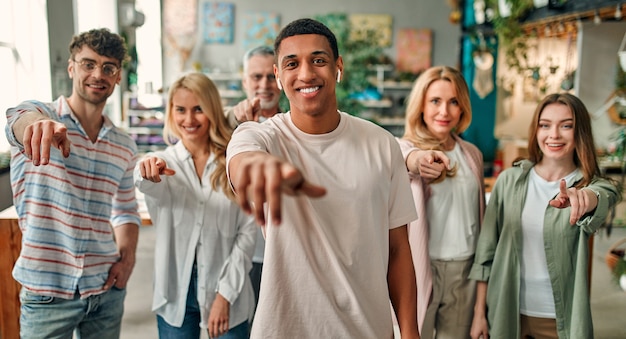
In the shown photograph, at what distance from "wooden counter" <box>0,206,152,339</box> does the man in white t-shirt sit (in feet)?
5.38

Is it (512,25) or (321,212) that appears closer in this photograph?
(321,212)

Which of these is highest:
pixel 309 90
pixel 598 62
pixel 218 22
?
pixel 218 22

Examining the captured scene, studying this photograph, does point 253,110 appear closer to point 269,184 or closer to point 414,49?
point 269,184

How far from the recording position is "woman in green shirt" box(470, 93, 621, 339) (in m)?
1.77

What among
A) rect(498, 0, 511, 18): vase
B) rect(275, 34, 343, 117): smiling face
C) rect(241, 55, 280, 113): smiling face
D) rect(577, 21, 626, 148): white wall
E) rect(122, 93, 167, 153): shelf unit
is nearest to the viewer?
rect(275, 34, 343, 117): smiling face

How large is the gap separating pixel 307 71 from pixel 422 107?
3.02 ft

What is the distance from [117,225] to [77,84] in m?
0.61

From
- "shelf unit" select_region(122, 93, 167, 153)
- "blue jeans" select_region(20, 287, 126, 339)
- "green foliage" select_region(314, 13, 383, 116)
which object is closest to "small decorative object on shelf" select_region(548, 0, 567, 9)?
"green foliage" select_region(314, 13, 383, 116)

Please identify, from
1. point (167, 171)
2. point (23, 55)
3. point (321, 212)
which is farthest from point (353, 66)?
point (321, 212)

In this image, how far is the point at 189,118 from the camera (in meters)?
1.93

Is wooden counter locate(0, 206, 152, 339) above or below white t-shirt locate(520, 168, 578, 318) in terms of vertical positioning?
below

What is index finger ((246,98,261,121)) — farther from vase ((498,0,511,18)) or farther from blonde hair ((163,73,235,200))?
vase ((498,0,511,18))

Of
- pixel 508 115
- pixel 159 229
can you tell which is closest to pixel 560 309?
pixel 159 229

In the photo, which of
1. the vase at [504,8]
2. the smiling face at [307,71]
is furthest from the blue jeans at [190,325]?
the vase at [504,8]
